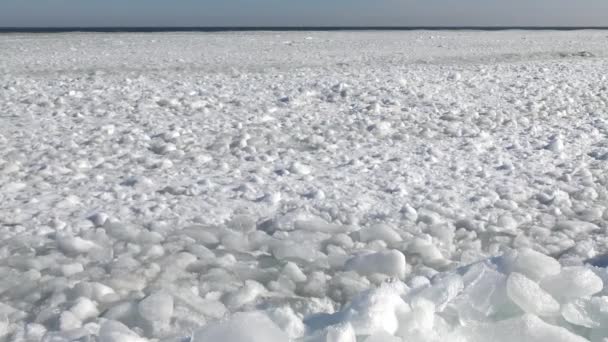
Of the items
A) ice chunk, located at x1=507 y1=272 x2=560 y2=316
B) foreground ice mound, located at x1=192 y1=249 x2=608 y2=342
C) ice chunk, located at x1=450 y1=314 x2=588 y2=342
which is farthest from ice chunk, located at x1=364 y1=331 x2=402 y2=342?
ice chunk, located at x1=507 y1=272 x2=560 y2=316

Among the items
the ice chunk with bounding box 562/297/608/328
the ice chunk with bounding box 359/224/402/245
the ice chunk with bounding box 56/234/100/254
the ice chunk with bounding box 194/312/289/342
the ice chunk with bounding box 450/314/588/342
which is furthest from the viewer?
the ice chunk with bounding box 359/224/402/245

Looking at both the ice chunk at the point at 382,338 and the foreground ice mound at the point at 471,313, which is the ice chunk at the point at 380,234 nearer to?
the foreground ice mound at the point at 471,313

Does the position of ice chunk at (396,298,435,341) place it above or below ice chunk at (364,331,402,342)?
below

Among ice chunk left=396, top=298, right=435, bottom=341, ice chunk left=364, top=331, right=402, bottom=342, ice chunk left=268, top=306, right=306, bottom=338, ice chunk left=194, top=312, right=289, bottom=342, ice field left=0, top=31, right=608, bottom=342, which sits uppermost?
ice chunk left=194, top=312, right=289, bottom=342

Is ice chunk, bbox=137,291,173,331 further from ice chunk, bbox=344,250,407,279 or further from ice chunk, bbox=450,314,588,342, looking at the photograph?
ice chunk, bbox=450,314,588,342

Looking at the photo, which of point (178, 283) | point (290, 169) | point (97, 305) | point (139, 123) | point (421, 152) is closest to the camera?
point (97, 305)

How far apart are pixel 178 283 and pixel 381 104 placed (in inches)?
181

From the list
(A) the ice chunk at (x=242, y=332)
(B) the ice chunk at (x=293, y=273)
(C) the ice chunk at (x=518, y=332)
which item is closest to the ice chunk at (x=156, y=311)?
(A) the ice chunk at (x=242, y=332)

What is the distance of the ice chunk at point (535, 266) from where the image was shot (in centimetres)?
284

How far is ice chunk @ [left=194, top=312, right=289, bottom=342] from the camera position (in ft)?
7.35

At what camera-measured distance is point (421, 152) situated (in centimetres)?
525

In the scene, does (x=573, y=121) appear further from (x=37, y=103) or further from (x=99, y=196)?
(x=37, y=103)

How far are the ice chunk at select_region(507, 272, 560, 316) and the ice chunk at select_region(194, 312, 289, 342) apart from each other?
3.01 ft

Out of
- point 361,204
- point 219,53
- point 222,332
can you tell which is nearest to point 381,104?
point 361,204
